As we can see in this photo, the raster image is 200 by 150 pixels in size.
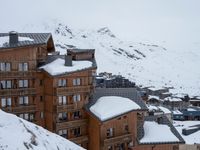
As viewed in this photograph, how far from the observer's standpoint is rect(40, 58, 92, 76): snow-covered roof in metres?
43.4

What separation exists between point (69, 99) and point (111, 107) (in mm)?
4980

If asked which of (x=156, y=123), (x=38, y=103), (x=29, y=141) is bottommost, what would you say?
(x=156, y=123)

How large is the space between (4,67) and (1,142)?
71.3 feet

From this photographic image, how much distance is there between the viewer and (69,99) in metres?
45.0

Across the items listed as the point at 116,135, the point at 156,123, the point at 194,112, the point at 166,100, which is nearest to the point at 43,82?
the point at 116,135

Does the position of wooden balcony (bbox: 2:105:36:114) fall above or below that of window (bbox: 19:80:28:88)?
below

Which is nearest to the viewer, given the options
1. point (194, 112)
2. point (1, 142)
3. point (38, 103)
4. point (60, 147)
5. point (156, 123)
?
point (1, 142)

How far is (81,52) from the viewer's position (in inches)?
1881

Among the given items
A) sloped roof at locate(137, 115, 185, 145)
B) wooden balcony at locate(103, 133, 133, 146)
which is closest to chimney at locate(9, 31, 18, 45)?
wooden balcony at locate(103, 133, 133, 146)

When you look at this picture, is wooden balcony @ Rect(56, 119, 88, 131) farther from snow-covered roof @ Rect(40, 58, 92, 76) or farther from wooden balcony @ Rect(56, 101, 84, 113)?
snow-covered roof @ Rect(40, 58, 92, 76)

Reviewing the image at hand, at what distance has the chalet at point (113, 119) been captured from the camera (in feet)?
150

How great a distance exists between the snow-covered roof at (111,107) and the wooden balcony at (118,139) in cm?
274

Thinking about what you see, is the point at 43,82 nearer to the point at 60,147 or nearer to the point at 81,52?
Result: the point at 81,52

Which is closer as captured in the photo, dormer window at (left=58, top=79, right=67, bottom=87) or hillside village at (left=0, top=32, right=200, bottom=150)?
hillside village at (left=0, top=32, right=200, bottom=150)
